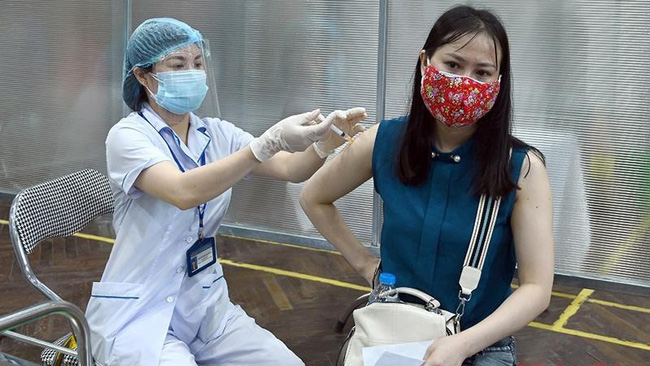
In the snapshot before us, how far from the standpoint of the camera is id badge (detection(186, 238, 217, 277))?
2486mm

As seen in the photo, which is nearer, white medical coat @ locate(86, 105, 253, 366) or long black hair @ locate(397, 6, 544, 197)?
long black hair @ locate(397, 6, 544, 197)

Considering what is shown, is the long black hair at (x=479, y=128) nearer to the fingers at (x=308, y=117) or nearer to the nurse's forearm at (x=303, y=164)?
the fingers at (x=308, y=117)

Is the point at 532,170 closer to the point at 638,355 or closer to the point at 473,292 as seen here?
the point at 473,292

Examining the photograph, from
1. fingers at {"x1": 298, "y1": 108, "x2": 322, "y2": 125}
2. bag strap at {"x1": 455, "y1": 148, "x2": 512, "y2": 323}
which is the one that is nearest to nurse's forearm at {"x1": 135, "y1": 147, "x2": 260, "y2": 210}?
fingers at {"x1": 298, "y1": 108, "x2": 322, "y2": 125}

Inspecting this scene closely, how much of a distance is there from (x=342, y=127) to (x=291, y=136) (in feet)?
0.70

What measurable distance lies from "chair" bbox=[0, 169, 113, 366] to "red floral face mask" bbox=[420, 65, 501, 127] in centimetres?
111

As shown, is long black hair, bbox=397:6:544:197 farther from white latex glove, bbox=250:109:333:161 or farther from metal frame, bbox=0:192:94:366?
metal frame, bbox=0:192:94:366

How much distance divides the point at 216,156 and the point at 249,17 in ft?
9.08

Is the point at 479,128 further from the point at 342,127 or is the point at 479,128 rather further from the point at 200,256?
the point at 200,256

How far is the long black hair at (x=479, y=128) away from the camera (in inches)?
83.0

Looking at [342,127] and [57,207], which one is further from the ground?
[342,127]

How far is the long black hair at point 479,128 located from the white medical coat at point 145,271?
0.71 meters

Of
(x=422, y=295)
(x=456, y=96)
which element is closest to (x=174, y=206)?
(x=422, y=295)

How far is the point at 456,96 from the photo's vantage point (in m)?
2.10
